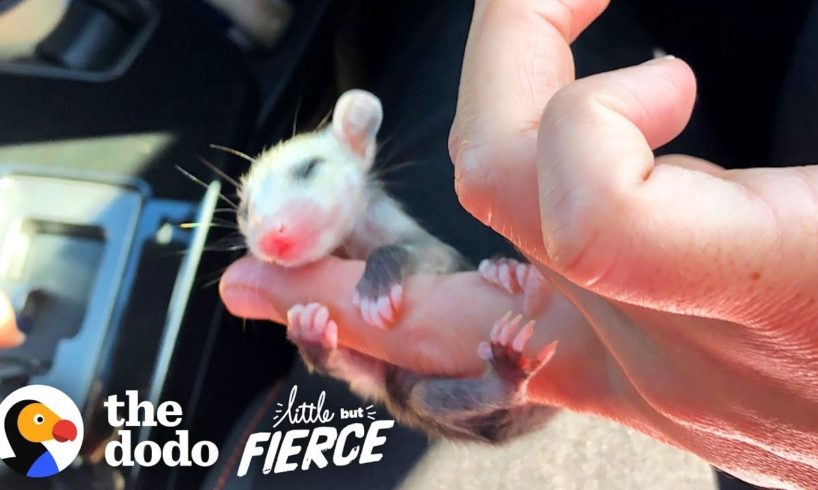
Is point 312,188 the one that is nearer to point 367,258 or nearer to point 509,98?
point 367,258

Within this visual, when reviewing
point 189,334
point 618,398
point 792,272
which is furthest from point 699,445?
point 189,334

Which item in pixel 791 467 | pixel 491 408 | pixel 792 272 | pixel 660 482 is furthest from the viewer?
pixel 660 482

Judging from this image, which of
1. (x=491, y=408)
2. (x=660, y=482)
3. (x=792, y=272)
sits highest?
(x=792, y=272)

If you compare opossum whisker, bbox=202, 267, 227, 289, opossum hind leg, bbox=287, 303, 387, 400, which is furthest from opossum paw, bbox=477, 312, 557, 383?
opossum whisker, bbox=202, 267, 227, 289

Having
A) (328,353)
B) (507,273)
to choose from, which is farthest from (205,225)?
(507,273)

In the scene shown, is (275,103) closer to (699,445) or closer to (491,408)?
(491,408)

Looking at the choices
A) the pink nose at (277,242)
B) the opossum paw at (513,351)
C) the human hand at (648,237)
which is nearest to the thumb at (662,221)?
the human hand at (648,237)

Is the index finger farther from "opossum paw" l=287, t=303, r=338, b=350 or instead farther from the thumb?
"opossum paw" l=287, t=303, r=338, b=350
